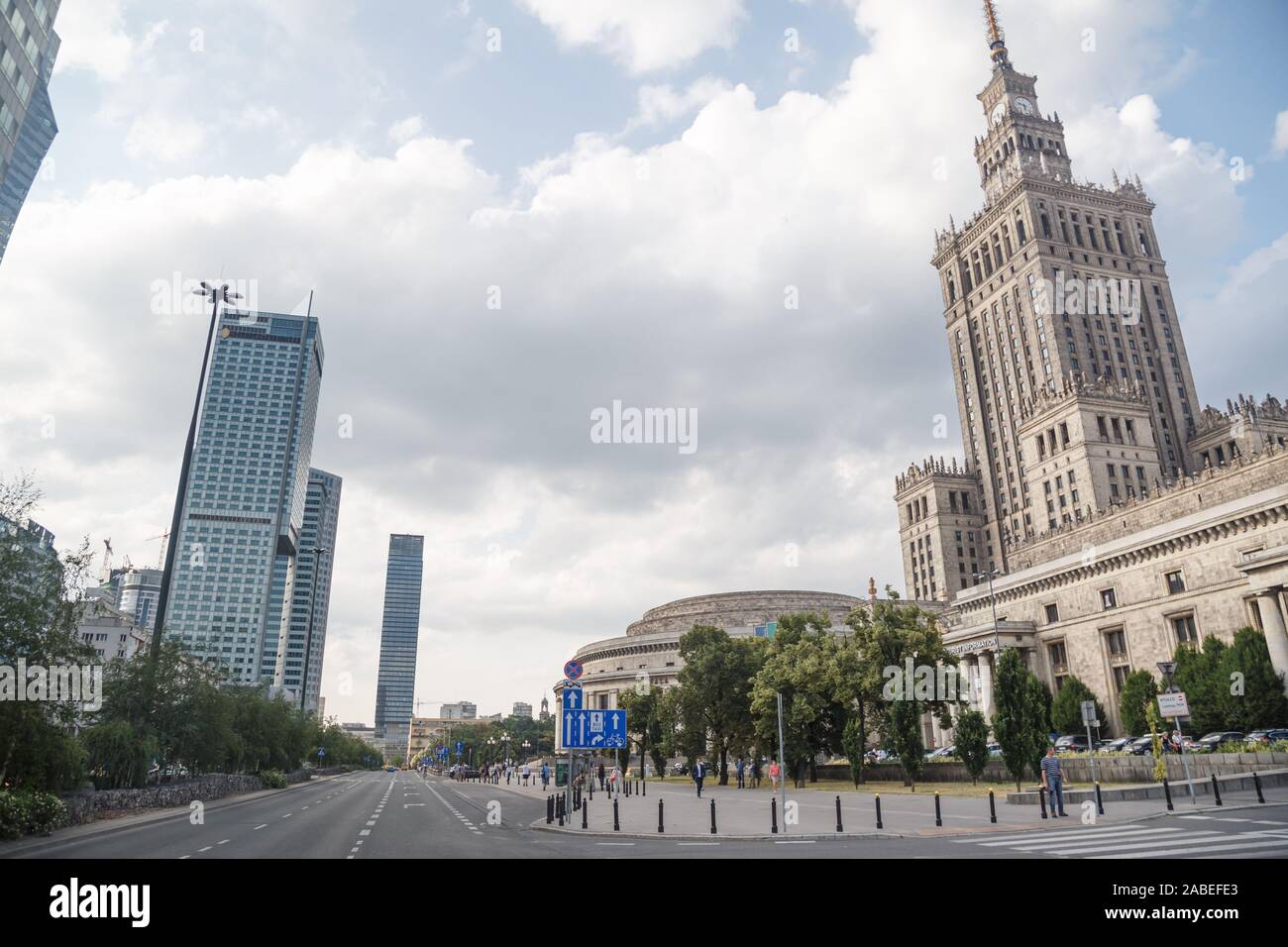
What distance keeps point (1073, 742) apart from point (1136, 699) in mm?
5678

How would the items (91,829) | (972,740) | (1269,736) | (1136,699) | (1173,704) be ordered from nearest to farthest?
(1173,704) → (91,829) → (972,740) → (1269,736) → (1136,699)

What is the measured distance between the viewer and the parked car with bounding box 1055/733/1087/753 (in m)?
53.2

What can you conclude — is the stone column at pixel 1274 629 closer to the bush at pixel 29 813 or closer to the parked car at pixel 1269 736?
the parked car at pixel 1269 736

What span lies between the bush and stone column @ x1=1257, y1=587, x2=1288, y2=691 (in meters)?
64.6

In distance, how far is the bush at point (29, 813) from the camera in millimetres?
21141

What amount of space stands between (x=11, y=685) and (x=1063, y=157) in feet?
562

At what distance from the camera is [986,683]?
7431 cm

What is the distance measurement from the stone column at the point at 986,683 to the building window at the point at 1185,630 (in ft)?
54.2

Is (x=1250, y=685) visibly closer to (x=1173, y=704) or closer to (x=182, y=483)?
(x=1173, y=704)

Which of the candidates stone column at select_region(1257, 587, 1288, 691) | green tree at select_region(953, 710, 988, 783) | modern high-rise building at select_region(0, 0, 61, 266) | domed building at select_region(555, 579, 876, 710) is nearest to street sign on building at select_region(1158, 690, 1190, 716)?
green tree at select_region(953, 710, 988, 783)

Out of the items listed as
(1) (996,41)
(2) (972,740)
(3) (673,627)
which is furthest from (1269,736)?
(1) (996,41)

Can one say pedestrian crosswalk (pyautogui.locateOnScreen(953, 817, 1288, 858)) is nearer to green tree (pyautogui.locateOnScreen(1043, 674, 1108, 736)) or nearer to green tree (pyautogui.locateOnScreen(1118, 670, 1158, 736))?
green tree (pyautogui.locateOnScreen(1118, 670, 1158, 736))
